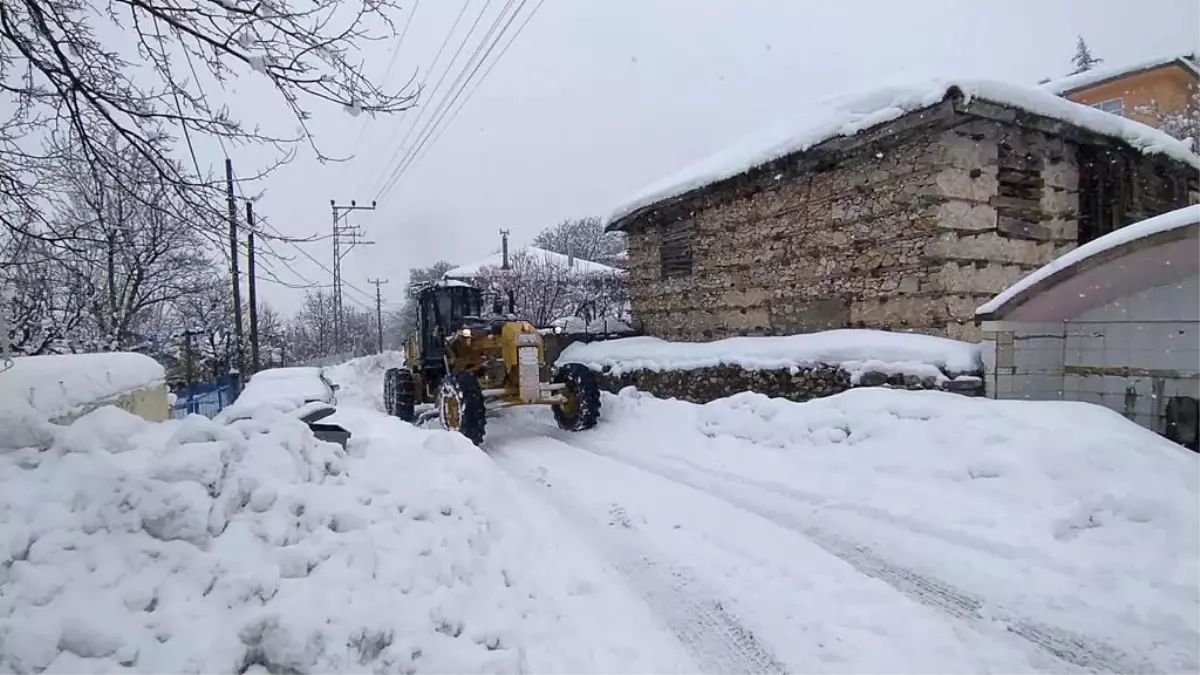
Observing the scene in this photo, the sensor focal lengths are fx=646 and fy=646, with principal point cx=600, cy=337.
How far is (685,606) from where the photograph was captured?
3596 mm

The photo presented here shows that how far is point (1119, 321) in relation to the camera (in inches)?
246

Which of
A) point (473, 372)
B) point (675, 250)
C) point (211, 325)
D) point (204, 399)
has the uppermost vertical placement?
point (675, 250)

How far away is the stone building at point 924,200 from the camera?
8.18 meters

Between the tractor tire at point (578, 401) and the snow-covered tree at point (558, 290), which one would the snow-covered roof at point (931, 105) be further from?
the snow-covered tree at point (558, 290)

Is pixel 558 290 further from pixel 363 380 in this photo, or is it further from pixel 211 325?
pixel 211 325

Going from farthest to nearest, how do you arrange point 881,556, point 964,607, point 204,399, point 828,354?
point 204,399, point 828,354, point 881,556, point 964,607

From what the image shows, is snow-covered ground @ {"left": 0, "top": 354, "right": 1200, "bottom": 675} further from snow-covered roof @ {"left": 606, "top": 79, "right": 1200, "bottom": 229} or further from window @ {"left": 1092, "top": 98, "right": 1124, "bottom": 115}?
window @ {"left": 1092, "top": 98, "right": 1124, "bottom": 115}

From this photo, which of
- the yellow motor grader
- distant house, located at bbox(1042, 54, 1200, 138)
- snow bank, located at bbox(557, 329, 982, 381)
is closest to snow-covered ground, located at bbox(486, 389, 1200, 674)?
snow bank, located at bbox(557, 329, 982, 381)

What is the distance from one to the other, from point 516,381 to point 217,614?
6.66 meters

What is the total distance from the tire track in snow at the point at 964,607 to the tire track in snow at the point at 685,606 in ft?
3.33

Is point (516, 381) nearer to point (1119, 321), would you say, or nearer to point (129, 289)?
point (1119, 321)

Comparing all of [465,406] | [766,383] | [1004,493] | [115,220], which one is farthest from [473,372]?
[1004,493]

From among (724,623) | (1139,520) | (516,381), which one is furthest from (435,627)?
(516,381)

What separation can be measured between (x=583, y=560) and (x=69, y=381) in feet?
14.1
